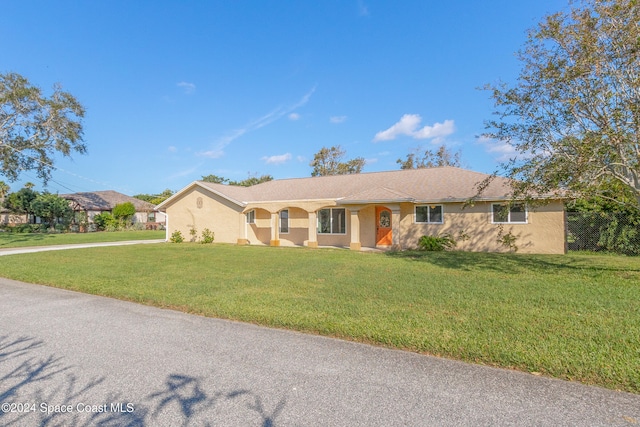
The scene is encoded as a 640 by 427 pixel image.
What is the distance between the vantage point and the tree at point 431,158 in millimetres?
39656

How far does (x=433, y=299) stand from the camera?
6414mm

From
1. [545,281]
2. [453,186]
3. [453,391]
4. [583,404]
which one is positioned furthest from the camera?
A: [453,186]

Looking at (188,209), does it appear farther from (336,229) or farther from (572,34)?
(572,34)

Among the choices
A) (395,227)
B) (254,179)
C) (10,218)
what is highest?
(254,179)

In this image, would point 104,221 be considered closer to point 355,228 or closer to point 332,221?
point 332,221

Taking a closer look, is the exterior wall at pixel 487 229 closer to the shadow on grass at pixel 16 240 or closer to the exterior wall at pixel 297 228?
the exterior wall at pixel 297 228

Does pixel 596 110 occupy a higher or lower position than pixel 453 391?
higher

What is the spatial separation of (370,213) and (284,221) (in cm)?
532

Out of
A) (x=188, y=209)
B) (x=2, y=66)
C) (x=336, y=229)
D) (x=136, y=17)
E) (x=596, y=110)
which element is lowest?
(x=336, y=229)

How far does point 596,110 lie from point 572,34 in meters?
1.94

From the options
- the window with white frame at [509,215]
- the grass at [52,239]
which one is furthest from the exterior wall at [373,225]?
the grass at [52,239]

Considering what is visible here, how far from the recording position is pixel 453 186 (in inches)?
651

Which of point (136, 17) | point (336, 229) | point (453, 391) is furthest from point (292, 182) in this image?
point (453, 391)

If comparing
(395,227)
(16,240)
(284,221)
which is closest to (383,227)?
(395,227)
